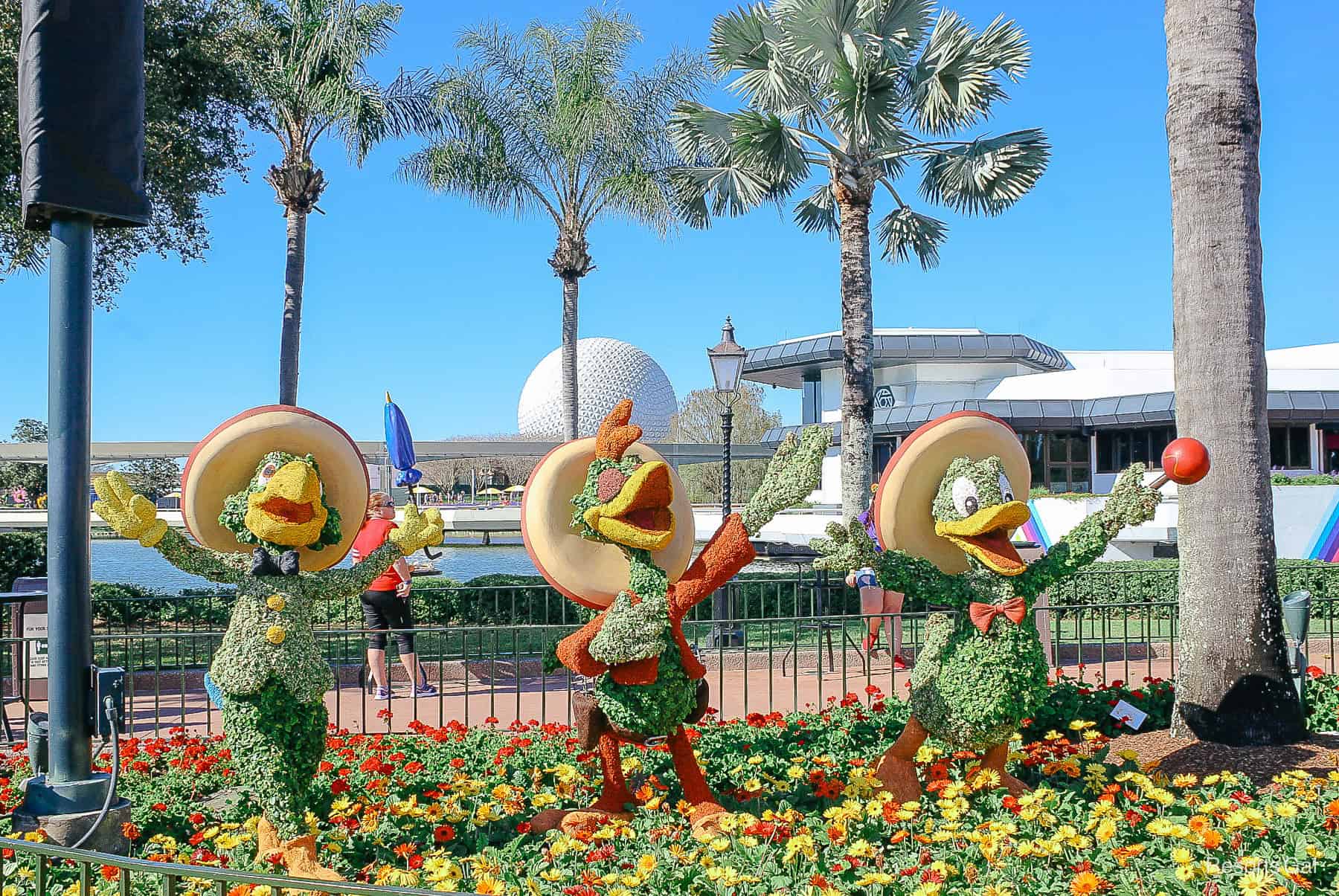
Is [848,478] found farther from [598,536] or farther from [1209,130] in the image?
[598,536]

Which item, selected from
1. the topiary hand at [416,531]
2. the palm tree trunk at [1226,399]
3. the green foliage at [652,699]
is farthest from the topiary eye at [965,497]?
the topiary hand at [416,531]

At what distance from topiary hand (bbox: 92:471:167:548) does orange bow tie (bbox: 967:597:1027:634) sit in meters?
3.38

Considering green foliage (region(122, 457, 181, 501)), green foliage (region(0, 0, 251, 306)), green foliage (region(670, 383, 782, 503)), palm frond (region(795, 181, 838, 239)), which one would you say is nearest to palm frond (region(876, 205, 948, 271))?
palm frond (region(795, 181, 838, 239))

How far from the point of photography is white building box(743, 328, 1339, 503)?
2619 centimetres

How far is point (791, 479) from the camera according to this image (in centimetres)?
458

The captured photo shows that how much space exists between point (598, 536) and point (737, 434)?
43.6m

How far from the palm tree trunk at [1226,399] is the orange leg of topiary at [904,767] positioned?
191 centimetres

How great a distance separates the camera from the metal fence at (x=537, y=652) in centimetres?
779

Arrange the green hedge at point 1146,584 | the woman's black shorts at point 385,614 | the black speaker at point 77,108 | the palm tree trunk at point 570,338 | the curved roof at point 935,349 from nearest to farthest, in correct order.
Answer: the black speaker at point 77,108 < the woman's black shorts at point 385,614 < the green hedge at point 1146,584 < the palm tree trunk at point 570,338 < the curved roof at point 935,349

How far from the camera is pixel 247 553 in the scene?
184 inches

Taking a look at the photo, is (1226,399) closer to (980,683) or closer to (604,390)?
(980,683)

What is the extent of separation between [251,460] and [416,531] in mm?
768

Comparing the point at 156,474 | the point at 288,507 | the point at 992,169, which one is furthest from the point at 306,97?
the point at 156,474

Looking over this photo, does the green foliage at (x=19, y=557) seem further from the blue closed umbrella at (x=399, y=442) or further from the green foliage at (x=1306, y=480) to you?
the green foliage at (x=1306, y=480)
